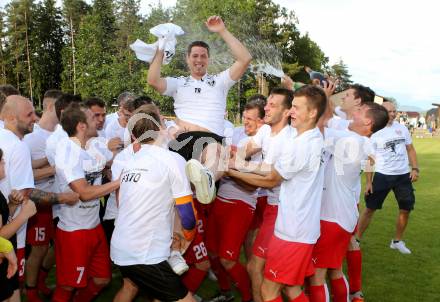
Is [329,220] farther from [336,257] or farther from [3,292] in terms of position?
[3,292]

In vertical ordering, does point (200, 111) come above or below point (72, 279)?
above

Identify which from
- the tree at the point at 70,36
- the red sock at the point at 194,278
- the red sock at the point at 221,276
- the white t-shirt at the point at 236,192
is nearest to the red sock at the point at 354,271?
the white t-shirt at the point at 236,192

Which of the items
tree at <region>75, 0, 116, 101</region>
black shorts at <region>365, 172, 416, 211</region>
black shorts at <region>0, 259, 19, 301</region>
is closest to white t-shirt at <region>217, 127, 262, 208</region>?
black shorts at <region>0, 259, 19, 301</region>

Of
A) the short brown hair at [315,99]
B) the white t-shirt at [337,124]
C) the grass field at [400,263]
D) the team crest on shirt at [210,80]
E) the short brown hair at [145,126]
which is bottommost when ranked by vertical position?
the grass field at [400,263]

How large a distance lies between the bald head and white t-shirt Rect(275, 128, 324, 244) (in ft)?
7.90

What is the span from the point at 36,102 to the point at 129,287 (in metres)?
66.5

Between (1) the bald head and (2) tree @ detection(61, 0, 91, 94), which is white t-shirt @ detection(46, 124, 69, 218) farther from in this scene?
(2) tree @ detection(61, 0, 91, 94)

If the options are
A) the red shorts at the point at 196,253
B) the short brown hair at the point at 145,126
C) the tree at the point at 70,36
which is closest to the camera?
the short brown hair at the point at 145,126

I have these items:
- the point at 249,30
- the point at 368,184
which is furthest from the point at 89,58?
the point at 368,184

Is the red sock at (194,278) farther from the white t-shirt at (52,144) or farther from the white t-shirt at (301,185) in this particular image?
the white t-shirt at (52,144)

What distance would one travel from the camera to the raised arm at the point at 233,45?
193 inches

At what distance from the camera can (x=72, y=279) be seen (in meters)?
A: 4.55

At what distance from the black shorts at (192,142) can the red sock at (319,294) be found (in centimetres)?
182

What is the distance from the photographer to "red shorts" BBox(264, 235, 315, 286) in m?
3.75
